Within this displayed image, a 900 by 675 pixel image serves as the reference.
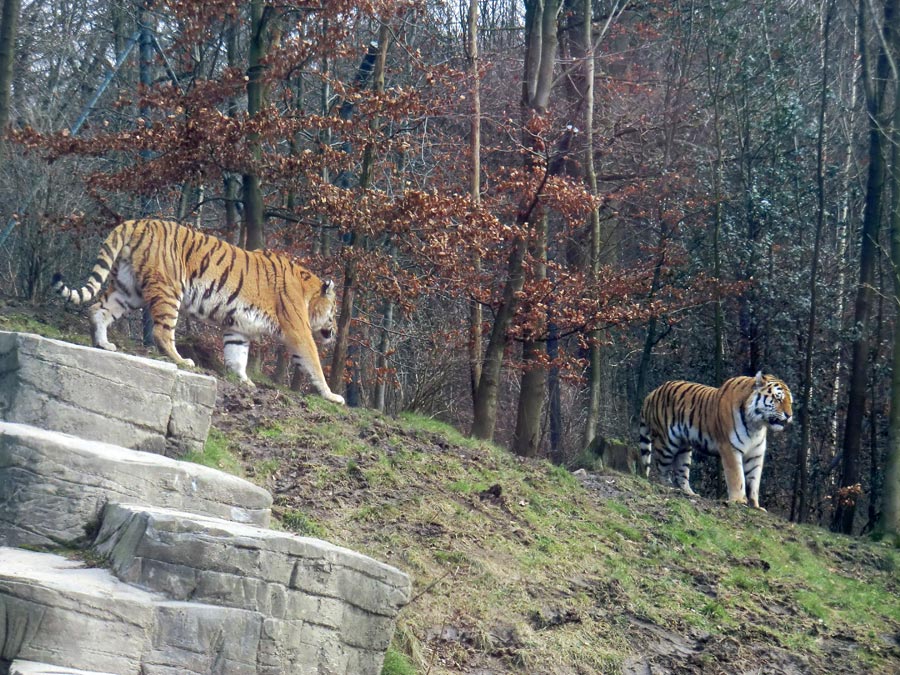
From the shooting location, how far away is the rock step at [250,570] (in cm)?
518

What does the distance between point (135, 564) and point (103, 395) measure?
1888 mm

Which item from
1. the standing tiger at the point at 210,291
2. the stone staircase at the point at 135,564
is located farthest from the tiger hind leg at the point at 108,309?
the stone staircase at the point at 135,564

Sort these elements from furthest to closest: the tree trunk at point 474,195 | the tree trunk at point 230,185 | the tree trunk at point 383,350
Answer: the tree trunk at point 383,350 → the tree trunk at point 230,185 → the tree trunk at point 474,195

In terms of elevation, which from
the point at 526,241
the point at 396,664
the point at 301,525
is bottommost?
the point at 396,664

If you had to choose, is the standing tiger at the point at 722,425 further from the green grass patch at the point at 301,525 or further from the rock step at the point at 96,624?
the rock step at the point at 96,624

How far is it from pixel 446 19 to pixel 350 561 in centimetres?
1553

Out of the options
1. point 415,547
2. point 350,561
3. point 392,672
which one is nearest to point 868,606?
point 415,547

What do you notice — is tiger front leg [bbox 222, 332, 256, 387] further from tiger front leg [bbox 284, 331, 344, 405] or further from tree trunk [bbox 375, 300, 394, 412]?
tree trunk [bbox 375, 300, 394, 412]

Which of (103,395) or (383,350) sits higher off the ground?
(383,350)

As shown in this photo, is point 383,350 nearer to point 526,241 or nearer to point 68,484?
point 526,241

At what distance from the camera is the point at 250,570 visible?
5332 mm

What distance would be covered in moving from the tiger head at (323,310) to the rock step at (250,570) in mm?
6824

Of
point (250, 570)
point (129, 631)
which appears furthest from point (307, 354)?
point (129, 631)

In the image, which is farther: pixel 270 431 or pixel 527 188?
pixel 527 188
